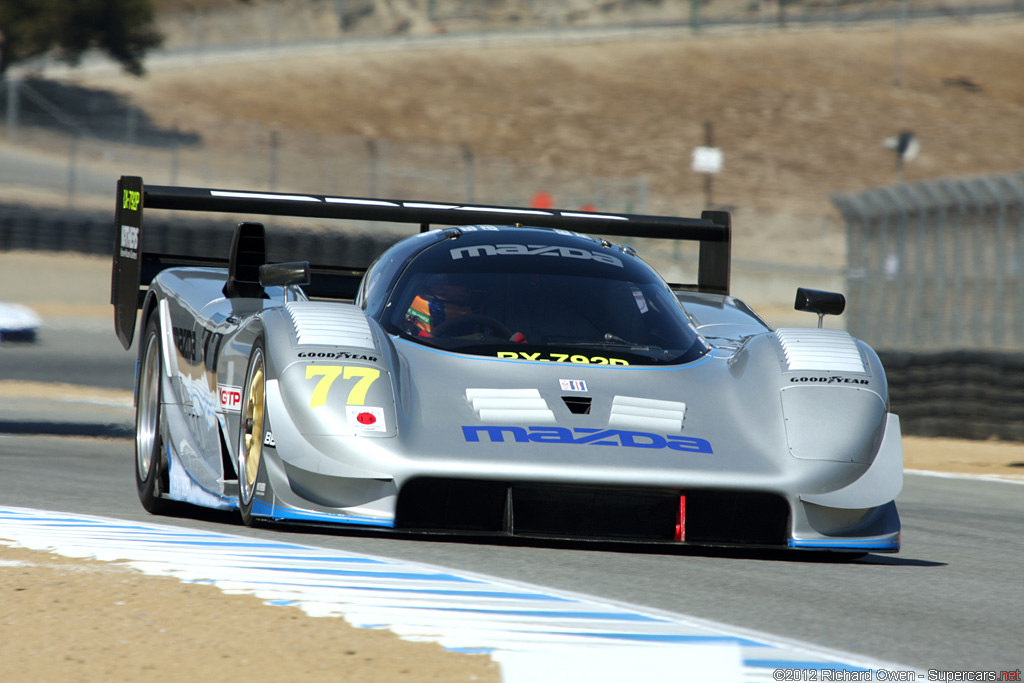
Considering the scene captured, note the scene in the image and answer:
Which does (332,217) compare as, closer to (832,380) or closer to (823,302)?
(823,302)

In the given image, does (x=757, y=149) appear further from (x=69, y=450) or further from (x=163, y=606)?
(x=163, y=606)

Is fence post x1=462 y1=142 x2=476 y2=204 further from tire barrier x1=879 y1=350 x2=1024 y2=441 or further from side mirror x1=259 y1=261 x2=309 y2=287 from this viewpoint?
side mirror x1=259 y1=261 x2=309 y2=287

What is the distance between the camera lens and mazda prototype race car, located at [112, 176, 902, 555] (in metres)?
4.51

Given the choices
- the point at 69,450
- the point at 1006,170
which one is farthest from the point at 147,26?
the point at 69,450

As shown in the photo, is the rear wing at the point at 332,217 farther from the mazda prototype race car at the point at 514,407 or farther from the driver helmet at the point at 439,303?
the driver helmet at the point at 439,303

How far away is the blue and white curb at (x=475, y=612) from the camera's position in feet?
11.7

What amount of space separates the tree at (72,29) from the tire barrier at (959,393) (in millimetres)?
39943

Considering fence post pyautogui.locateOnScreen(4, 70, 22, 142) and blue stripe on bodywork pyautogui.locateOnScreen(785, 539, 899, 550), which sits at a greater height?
fence post pyautogui.locateOnScreen(4, 70, 22, 142)

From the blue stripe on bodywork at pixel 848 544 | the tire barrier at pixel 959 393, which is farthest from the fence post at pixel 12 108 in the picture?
the blue stripe on bodywork at pixel 848 544

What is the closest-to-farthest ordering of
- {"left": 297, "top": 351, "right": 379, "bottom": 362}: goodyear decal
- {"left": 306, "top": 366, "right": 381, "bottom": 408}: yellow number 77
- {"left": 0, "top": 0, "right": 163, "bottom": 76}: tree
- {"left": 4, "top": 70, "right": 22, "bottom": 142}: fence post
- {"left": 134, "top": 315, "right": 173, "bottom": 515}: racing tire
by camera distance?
{"left": 306, "top": 366, "right": 381, "bottom": 408}: yellow number 77
{"left": 297, "top": 351, "right": 379, "bottom": 362}: goodyear decal
{"left": 134, "top": 315, "right": 173, "bottom": 515}: racing tire
{"left": 4, "top": 70, "right": 22, "bottom": 142}: fence post
{"left": 0, "top": 0, "right": 163, "bottom": 76}: tree

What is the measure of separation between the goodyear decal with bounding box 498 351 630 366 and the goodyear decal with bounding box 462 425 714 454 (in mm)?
540

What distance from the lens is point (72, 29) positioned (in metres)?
46.8

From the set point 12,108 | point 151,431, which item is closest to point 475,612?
point 151,431

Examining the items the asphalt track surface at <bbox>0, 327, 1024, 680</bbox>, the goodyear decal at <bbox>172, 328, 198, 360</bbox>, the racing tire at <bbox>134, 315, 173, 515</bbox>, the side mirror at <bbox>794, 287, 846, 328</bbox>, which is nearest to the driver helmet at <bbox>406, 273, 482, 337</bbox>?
the asphalt track surface at <bbox>0, 327, 1024, 680</bbox>
